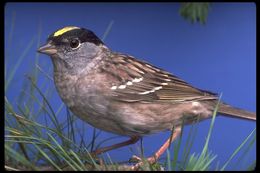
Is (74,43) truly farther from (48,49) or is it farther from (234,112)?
(234,112)

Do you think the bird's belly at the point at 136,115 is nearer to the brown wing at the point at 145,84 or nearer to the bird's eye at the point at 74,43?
the brown wing at the point at 145,84

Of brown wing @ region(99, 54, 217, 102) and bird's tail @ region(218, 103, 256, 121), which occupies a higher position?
brown wing @ region(99, 54, 217, 102)

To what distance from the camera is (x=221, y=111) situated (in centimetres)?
98

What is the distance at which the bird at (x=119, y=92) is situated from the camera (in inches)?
33.9

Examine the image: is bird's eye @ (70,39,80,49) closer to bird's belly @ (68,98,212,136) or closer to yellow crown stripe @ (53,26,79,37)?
yellow crown stripe @ (53,26,79,37)

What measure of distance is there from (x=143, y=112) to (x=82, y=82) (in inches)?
6.0

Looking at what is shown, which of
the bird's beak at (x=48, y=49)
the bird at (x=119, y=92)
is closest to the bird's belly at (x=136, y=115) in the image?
the bird at (x=119, y=92)

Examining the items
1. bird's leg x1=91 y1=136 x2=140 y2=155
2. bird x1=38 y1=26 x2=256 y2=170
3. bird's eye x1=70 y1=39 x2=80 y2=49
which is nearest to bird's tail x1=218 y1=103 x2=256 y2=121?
bird x1=38 y1=26 x2=256 y2=170

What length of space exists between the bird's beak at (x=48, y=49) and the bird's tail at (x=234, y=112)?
1.35 ft

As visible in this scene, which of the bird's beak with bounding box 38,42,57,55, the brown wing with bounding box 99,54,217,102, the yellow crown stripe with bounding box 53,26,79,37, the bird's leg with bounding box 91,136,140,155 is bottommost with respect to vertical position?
the bird's leg with bounding box 91,136,140,155

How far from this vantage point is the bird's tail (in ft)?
3.11

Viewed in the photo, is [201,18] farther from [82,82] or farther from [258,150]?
[258,150]

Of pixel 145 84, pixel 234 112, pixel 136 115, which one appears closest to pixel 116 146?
pixel 136 115

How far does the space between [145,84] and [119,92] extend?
0.10 m
